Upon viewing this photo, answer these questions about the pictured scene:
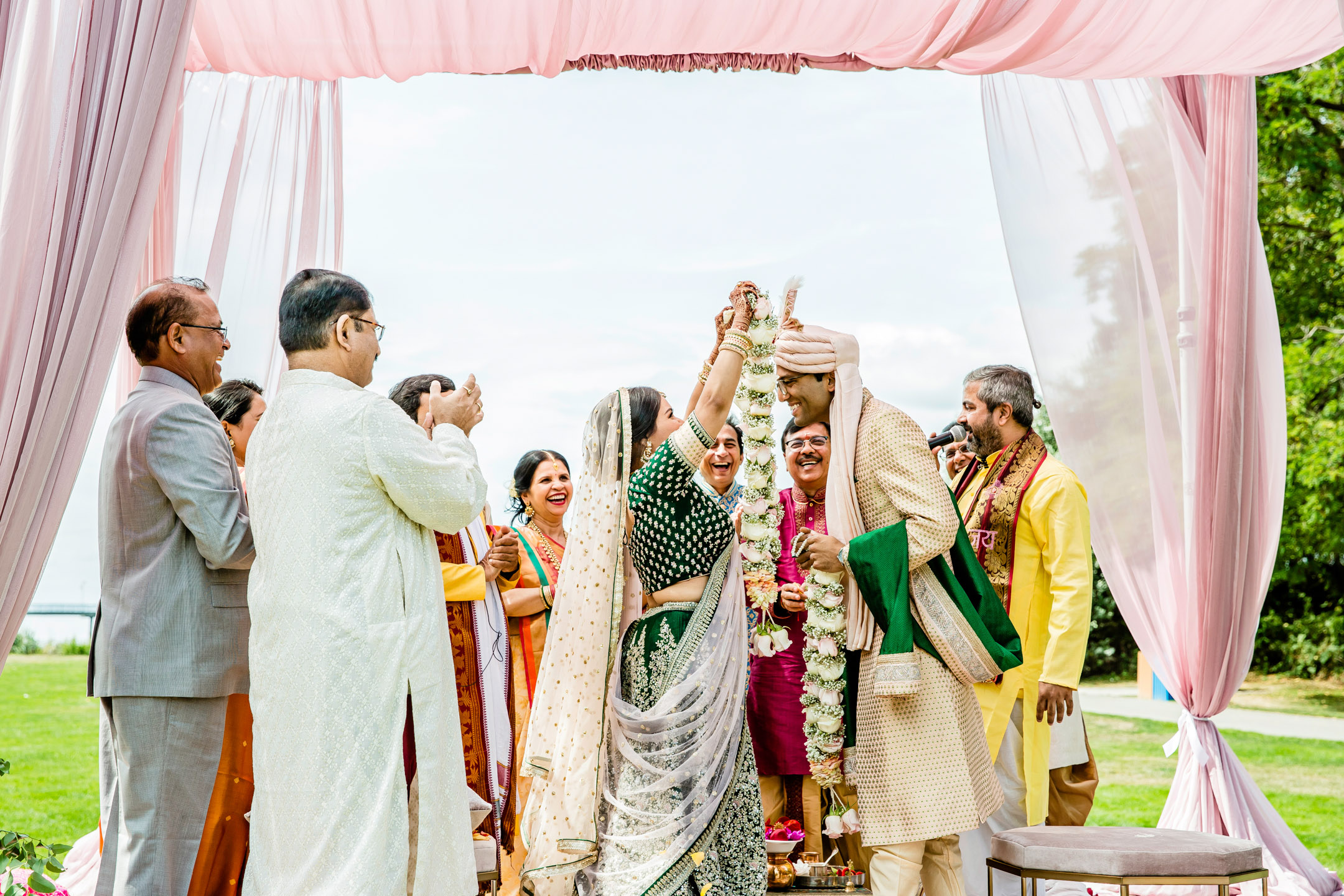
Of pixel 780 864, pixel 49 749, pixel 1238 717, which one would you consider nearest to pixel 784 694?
pixel 780 864

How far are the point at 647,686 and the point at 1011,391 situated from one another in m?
1.94

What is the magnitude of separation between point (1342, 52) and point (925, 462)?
38.2ft

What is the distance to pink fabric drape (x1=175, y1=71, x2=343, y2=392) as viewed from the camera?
14.5 ft

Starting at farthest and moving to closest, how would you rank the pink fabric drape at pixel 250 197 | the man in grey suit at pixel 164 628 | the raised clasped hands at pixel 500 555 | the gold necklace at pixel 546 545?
the gold necklace at pixel 546 545, the pink fabric drape at pixel 250 197, the raised clasped hands at pixel 500 555, the man in grey suit at pixel 164 628

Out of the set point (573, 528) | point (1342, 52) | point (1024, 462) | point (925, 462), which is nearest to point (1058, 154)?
point (1024, 462)

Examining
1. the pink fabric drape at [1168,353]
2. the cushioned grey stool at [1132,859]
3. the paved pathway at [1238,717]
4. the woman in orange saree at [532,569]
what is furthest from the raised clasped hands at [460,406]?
the paved pathway at [1238,717]

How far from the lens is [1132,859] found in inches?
117

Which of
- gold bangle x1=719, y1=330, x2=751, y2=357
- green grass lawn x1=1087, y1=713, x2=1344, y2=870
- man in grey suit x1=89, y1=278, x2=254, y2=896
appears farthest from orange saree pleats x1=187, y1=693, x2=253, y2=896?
green grass lawn x1=1087, y1=713, x2=1344, y2=870

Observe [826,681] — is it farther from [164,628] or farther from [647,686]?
[164,628]

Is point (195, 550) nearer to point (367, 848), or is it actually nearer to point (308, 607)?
point (308, 607)

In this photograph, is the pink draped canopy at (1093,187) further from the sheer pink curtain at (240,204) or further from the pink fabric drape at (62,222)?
the pink fabric drape at (62,222)

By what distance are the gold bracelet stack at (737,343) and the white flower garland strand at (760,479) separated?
0.08 m

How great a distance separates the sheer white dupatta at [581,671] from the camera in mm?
3395

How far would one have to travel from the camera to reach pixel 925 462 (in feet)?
11.2
